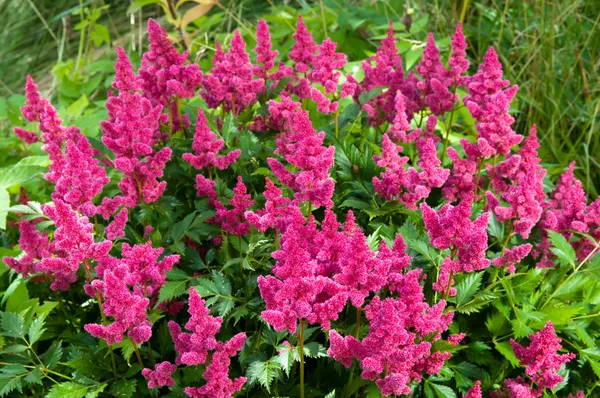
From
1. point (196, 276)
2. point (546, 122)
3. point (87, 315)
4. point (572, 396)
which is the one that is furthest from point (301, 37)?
point (546, 122)

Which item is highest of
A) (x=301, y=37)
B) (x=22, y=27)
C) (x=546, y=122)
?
(x=301, y=37)

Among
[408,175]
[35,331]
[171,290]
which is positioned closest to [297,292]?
[171,290]

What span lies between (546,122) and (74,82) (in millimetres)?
3476

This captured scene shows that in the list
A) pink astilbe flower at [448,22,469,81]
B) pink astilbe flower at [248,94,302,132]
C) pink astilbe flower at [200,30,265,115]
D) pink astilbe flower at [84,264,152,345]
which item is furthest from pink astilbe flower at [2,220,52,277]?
pink astilbe flower at [448,22,469,81]

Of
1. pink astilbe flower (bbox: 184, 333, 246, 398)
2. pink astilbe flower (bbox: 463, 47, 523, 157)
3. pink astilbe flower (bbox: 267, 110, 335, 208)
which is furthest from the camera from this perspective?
pink astilbe flower (bbox: 463, 47, 523, 157)

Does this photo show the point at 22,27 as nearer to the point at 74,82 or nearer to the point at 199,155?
the point at 74,82

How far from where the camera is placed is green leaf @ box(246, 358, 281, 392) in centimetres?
198

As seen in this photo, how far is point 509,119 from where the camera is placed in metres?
2.52

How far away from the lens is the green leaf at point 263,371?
Result: 1984mm

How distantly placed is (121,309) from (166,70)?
122cm

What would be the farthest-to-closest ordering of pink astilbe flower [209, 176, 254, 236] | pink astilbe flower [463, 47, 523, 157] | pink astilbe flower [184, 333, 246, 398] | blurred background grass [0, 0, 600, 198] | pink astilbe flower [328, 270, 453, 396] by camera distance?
blurred background grass [0, 0, 600, 198]
pink astilbe flower [463, 47, 523, 157]
pink astilbe flower [209, 176, 254, 236]
pink astilbe flower [184, 333, 246, 398]
pink astilbe flower [328, 270, 453, 396]

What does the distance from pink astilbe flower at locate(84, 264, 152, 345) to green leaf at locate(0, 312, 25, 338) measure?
50 cm

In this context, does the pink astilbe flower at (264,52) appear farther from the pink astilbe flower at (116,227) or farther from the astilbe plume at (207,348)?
the astilbe plume at (207,348)

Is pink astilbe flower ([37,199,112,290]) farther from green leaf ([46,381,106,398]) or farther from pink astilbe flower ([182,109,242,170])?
pink astilbe flower ([182,109,242,170])
